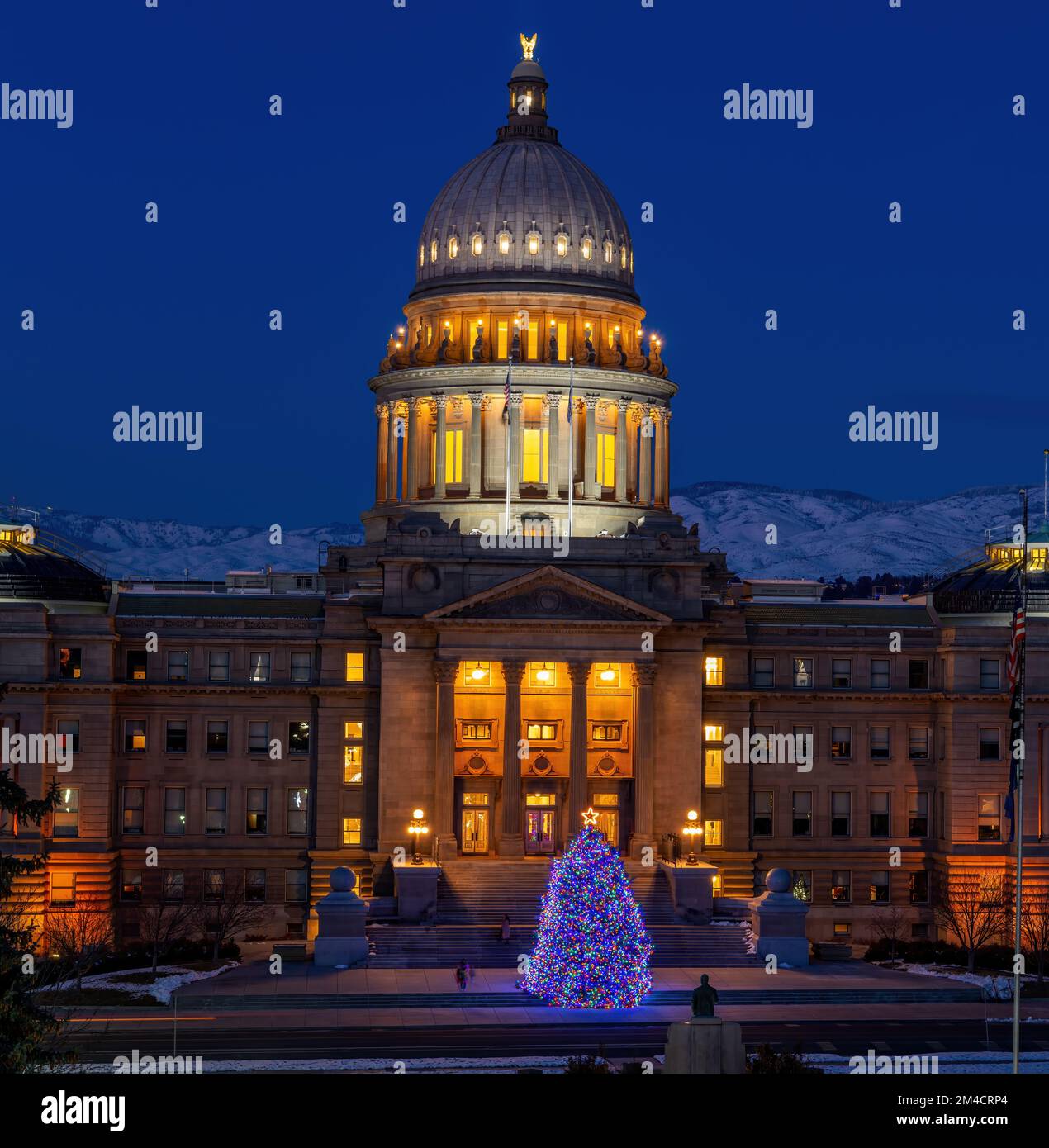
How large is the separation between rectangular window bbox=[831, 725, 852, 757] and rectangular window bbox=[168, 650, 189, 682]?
28.3 m

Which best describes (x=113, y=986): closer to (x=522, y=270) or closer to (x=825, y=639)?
(x=825, y=639)

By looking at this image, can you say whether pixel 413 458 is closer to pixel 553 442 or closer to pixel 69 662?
pixel 553 442

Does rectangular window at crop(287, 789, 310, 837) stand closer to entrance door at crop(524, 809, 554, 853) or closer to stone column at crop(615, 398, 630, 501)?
entrance door at crop(524, 809, 554, 853)

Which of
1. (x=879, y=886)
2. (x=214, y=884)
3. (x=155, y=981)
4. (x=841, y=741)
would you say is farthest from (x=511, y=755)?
(x=155, y=981)

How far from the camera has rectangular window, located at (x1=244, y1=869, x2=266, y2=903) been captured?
8981 cm

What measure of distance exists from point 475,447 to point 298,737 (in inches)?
708

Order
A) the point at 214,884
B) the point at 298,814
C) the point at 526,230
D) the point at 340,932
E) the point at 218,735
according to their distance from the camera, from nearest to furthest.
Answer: the point at 340,932
the point at 214,884
the point at 298,814
the point at 218,735
the point at 526,230

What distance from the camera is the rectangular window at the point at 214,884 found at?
88.8 meters

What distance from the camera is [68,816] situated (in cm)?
8756

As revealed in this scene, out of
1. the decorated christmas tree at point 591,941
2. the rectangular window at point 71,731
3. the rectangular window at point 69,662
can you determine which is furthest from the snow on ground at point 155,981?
the rectangular window at point 69,662

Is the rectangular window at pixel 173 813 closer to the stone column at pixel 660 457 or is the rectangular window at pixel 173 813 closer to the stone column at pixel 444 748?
the stone column at pixel 444 748

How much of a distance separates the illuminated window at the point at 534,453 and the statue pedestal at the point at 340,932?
30.5 m

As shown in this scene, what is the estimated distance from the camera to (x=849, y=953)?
265 feet
